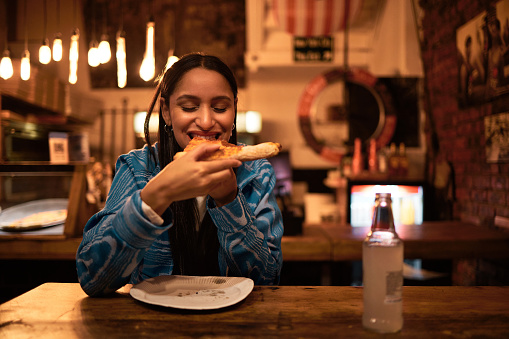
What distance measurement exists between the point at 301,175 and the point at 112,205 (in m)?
5.70

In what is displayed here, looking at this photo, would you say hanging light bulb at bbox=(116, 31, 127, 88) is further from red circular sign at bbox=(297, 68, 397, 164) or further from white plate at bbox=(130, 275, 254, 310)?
white plate at bbox=(130, 275, 254, 310)

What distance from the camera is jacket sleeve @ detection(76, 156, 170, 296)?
1.03m

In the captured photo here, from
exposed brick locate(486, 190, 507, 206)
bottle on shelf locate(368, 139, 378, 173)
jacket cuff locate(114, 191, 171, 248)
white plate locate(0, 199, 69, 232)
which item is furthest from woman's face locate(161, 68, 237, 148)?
bottle on shelf locate(368, 139, 378, 173)

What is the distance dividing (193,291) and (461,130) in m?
3.07

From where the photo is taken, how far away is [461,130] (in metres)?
3.38

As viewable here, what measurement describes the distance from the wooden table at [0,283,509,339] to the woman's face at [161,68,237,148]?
55 cm

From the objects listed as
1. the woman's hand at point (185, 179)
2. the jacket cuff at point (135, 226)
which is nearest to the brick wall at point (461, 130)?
the woman's hand at point (185, 179)

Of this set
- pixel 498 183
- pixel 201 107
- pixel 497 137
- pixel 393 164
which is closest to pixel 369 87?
pixel 393 164

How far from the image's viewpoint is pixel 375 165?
→ 14.4 feet

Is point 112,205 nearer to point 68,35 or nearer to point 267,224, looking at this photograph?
point 267,224

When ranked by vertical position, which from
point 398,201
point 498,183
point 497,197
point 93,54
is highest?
point 93,54

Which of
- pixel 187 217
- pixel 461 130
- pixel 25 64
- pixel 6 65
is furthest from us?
pixel 25 64

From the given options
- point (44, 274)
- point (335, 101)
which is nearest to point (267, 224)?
point (44, 274)

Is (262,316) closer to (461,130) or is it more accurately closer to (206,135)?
(206,135)
